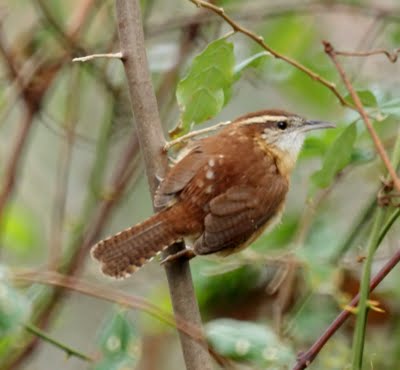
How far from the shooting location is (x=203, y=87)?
2.80 metres

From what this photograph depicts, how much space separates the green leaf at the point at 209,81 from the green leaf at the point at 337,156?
0.36 m

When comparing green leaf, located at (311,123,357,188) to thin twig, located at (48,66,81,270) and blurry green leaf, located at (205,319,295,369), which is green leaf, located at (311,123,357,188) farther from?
thin twig, located at (48,66,81,270)

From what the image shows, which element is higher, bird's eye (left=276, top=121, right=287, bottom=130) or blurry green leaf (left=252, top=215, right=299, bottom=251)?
bird's eye (left=276, top=121, right=287, bottom=130)

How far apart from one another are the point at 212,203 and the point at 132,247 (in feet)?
0.98

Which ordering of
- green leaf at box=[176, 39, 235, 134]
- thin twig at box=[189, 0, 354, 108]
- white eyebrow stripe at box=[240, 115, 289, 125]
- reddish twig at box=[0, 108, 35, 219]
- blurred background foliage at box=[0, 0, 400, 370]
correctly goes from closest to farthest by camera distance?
thin twig at box=[189, 0, 354, 108], green leaf at box=[176, 39, 235, 134], white eyebrow stripe at box=[240, 115, 289, 125], blurred background foliage at box=[0, 0, 400, 370], reddish twig at box=[0, 108, 35, 219]

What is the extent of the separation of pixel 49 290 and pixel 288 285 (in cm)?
121

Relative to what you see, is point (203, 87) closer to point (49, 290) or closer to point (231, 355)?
point (231, 355)

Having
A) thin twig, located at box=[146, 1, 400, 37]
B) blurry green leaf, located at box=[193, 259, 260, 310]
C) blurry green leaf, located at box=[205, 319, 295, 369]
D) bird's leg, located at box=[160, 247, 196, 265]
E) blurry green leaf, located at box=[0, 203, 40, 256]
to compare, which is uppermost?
thin twig, located at box=[146, 1, 400, 37]

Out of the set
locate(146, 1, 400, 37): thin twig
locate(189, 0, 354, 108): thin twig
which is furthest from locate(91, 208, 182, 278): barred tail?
locate(146, 1, 400, 37): thin twig

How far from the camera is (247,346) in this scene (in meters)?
2.55

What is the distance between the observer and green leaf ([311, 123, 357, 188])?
9.51 feet

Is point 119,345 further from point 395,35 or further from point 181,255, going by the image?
point 395,35

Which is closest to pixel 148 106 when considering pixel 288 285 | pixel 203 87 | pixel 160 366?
pixel 203 87

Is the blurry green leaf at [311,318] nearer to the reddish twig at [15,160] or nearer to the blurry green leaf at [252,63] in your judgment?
the blurry green leaf at [252,63]
